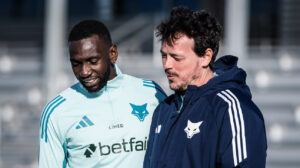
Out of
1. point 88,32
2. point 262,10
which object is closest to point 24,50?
point 262,10

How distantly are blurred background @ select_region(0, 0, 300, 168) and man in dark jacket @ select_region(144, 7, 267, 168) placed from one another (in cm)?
390

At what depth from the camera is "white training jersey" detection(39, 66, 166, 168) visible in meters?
2.47

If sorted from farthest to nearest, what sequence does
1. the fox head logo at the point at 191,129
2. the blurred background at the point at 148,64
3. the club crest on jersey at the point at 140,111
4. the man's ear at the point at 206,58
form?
the blurred background at the point at 148,64, the club crest on jersey at the point at 140,111, the man's ear at the point at 206,58, the fox head logo at the point at 191,129

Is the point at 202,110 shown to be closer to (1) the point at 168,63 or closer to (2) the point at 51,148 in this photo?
(1) the point at 168,63

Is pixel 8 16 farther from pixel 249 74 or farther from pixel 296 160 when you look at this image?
pixel 296 160

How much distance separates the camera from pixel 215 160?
2.01 m

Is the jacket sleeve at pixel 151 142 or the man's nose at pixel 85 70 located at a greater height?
the man's nose at pixel 85 70

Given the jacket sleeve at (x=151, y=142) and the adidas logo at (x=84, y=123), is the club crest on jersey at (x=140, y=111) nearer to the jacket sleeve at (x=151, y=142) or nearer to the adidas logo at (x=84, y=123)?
the jacket sleeve at (x=151, y=142)

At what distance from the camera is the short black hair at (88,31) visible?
97.4 inches

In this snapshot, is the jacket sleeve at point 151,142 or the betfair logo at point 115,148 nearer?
the jacket sleeve at point 151,142

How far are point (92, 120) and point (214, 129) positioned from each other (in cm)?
79

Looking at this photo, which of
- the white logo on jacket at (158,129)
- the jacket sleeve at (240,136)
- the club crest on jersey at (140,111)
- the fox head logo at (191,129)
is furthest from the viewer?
the club crest on jersey at (140,111)

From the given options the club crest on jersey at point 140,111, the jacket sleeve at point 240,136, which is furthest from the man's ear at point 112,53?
the jacket sleeve at point 240,136

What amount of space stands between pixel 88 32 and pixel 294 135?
424 cm
